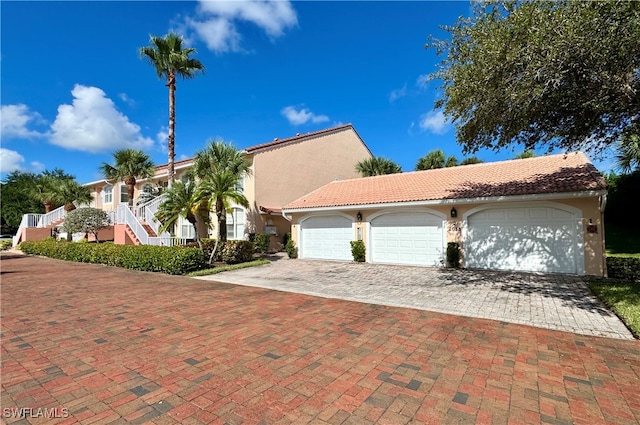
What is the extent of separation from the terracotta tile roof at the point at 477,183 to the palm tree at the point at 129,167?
11.6 m

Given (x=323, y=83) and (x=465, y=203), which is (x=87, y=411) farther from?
(x=323, y=83)

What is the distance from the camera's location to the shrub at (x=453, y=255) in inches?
501

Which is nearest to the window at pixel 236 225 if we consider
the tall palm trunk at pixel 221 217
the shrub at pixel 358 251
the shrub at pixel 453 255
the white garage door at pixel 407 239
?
the tall palm trunk at pixel 221 217

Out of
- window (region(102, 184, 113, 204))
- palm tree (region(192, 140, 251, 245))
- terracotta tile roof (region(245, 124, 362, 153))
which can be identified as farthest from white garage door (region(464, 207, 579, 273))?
A: window (region(102, 184, 113, 204))

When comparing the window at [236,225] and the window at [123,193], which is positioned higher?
the window at [123,193]

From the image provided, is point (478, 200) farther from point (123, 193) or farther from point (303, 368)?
point (123, 193)

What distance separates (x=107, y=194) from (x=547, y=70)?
113 ft

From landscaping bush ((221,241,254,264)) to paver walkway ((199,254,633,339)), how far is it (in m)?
1.69

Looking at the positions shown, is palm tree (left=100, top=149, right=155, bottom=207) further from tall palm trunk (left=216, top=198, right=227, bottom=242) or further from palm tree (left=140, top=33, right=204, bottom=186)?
tall palm trunk (left=216, top=198, right=227, bottom=242)

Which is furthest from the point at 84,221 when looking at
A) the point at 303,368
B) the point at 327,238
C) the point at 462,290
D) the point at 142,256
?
the point at 462,290

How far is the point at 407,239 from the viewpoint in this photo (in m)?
14.2

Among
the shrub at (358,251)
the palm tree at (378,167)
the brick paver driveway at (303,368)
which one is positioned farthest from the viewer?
the palm tree at (378,167)

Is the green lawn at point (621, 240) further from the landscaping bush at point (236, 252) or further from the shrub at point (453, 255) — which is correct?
the landscaping bush at point (236, 252)

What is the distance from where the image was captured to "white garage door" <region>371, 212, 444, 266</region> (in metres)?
13.5
